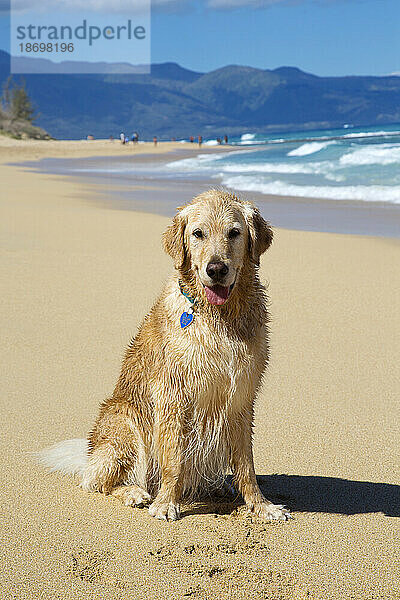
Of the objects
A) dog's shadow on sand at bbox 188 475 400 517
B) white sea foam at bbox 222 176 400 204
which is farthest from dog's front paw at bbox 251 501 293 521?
white sea foam at bbox 222 176 400 204

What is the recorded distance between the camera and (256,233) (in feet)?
11.7

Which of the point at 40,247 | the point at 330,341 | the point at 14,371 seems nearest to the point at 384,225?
the point at 40,247

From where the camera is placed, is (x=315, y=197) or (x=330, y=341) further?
(x=315, y=197)

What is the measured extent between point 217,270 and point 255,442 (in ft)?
5.60

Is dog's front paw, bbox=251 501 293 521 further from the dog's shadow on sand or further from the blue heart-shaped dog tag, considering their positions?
the blue heart-shaped dog tag

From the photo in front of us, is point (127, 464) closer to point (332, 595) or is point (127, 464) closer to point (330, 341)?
point (332, 595)

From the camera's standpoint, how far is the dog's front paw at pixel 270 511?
12.3ft

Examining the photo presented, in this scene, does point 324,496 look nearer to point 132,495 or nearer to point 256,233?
point 132,495

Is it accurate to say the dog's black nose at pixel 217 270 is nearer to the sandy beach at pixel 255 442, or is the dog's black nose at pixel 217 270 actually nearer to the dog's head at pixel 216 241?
the dog's head at pixel 216 241

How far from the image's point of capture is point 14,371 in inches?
225

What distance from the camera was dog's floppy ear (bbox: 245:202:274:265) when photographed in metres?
3.56

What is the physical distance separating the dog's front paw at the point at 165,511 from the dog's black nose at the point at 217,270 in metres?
1.26

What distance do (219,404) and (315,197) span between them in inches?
629

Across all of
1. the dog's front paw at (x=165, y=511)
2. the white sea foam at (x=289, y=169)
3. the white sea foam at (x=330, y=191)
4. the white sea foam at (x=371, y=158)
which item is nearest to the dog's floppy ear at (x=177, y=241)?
the dog's front paw at (x=165, y=511)
